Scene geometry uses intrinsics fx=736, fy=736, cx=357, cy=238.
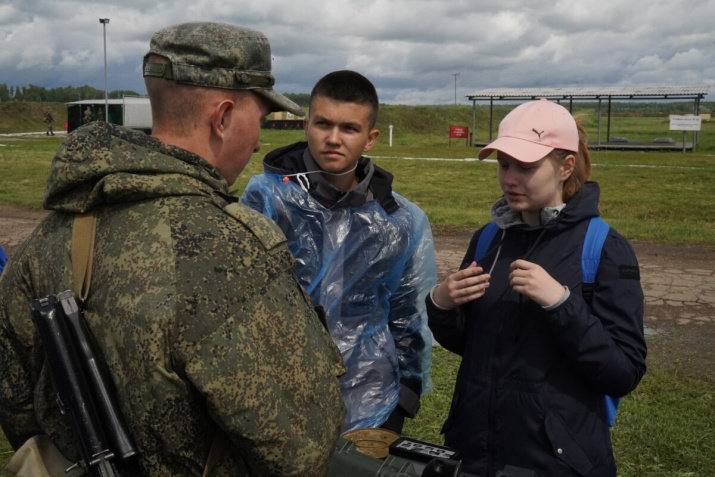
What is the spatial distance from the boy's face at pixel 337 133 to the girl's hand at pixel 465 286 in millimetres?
806

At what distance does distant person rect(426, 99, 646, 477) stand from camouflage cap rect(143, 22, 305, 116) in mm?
920

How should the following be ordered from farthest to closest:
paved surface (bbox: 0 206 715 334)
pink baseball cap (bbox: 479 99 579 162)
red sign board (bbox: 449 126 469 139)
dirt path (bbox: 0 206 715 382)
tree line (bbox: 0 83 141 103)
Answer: tree line (bbox: 0 83 141 103) < red sign board (bbox: 449 126 469 139) < paved surface (bbox: 0 206 715 334) < dirt path (bbox: 0 206 715 382) < pink baseball cap (bbox: 479 99 579 162)

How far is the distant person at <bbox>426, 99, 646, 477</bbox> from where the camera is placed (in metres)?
2.14

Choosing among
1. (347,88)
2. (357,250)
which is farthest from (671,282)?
(357,250)

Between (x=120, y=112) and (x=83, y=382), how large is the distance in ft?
136

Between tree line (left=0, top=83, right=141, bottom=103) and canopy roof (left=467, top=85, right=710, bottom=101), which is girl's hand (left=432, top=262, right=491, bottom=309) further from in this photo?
tree line (left=0, top=83, right=141, bottom=103)

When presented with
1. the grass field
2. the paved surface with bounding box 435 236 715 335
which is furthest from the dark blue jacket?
the paved surface with bounding box 435 236 715 335

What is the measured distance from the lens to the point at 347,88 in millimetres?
3059

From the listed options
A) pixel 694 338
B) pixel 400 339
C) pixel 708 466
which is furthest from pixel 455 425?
pixel 694 338

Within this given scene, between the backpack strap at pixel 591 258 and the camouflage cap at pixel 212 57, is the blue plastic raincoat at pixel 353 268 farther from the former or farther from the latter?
the camouflage cap at pixel 212 57

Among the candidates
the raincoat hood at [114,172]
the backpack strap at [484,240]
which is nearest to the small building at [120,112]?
the backpack strap at [484,240]

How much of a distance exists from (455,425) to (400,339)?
2.08 feet

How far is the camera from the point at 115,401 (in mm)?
1486

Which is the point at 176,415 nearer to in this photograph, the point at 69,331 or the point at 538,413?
the point at 69,331
